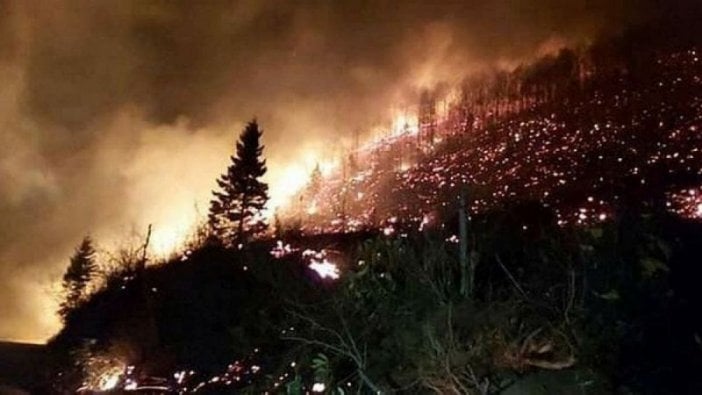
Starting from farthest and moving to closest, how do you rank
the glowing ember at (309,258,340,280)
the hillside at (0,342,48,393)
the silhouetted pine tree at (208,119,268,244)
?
the silhouetted pine tree at (208,119,268,244)
the hillside at (0,342,48,393)
the glowing ember at (309,258,340,280)

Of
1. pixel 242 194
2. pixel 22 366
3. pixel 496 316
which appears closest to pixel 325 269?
pixel 496 316

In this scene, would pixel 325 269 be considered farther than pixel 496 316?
Yes

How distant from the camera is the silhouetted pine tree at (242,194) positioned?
213 ft

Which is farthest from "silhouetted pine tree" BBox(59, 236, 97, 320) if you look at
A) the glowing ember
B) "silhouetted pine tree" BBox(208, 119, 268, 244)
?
the glowing ember

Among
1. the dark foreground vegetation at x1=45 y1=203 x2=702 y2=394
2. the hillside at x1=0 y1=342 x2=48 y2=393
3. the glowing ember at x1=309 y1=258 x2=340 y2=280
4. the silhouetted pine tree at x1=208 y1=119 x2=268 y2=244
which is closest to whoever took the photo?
the dark foreground vegetation at x1=45 y1=203 x2=702 y2=394

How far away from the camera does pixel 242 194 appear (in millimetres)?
66562

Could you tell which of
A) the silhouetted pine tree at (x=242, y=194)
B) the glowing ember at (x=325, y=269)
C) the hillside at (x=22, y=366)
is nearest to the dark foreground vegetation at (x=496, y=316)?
the glowing ember at (x=325, y=269)

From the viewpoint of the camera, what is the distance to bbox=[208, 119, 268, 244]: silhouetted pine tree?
65.0 meters

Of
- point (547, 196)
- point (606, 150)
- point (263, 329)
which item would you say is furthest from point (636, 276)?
point (606, 150)

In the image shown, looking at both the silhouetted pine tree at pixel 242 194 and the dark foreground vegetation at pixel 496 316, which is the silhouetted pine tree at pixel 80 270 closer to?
the silhouetted pine tree at pixel 242 194

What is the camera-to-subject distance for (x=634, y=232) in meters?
17.3

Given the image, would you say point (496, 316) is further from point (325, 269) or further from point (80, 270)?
point (80, 270)

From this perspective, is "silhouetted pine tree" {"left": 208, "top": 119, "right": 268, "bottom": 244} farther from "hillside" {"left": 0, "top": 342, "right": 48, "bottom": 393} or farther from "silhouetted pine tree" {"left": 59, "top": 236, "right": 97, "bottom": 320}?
"hillside" {"left": 0, "top": 342, "right": 48, "bottom": 393}

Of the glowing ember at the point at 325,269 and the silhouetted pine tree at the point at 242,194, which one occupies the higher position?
the silhouetted pine tree at the point at 242,194
